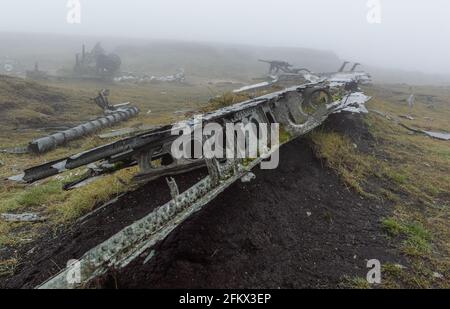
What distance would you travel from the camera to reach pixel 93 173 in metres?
4.67

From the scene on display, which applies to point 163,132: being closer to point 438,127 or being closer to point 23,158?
point 23,158

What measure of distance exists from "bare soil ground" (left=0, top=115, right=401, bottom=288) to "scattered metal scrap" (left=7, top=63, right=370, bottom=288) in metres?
0.41

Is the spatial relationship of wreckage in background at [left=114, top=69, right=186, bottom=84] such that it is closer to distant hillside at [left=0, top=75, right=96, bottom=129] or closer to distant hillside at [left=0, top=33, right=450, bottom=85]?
distant hillside at [left=0, top=33, right=450, bottom=85]

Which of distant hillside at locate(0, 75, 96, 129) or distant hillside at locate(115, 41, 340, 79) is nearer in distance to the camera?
distant hillside at locate(0, 75, 96, 129)

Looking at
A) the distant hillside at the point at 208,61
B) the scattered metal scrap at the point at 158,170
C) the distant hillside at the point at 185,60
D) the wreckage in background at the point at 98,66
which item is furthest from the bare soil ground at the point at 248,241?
the distant hillside at the point at 208,61

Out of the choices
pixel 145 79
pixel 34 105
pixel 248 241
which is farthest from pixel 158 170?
pixel 145 79

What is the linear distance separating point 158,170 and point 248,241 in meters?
1.40

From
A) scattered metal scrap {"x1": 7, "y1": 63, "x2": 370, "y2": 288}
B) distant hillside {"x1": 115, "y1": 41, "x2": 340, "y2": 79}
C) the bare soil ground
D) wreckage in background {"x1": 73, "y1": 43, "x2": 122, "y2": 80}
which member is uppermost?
distant hillside {"x1": 115, "y1": 41, "x2": 340, "y2": 79}

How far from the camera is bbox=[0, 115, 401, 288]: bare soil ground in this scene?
3.77m

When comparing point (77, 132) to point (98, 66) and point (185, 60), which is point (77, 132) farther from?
point (185, 60)

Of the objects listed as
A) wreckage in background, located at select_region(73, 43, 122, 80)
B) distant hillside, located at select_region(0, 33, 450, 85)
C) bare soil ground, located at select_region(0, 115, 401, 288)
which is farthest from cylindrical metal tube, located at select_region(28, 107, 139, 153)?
distant hillside, located at select_region(0, 33, 450, 85)

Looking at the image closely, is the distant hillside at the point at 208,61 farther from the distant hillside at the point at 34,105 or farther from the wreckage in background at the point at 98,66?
the distant hillside at the point at 34,105

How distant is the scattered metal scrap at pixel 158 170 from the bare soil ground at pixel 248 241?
41cm
